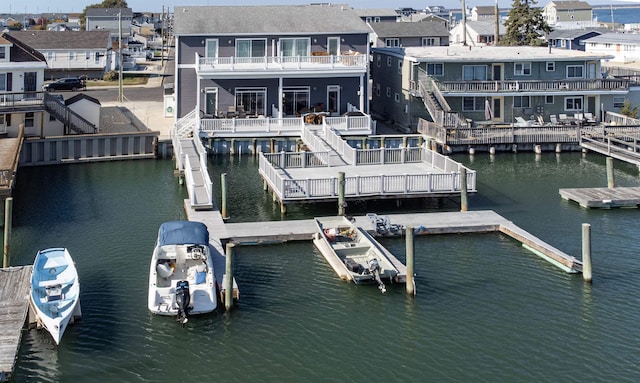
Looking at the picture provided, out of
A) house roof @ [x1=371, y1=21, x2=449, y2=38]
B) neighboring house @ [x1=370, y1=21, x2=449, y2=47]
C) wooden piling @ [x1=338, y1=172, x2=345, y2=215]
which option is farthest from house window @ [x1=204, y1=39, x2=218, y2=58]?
house roof @ [x1=371, y1=21, x2=449, y2=38]

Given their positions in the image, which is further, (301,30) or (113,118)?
(113,118)

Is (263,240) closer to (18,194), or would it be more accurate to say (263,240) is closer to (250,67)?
(18,194)

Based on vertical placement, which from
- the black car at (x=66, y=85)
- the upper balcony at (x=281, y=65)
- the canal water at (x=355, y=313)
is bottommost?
the canal water at (x=355, y=313)

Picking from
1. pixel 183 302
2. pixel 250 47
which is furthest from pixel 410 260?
pixel 250 47

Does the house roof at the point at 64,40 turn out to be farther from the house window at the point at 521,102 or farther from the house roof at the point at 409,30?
the house window at the point at 521,102

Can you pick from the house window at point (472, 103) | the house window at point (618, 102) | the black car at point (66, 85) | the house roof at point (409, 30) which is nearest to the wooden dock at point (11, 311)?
the house window at point (472, 103)

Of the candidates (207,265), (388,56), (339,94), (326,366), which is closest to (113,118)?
(339,94)

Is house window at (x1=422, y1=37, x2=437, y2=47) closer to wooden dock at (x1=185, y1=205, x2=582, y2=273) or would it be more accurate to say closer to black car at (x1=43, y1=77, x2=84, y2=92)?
black car at (x1=43, y1=77, x2=84, y2=92)
